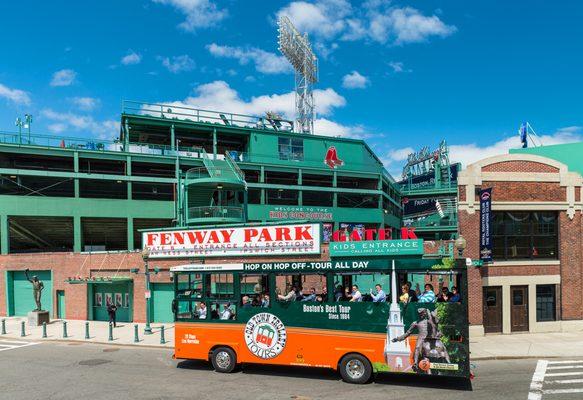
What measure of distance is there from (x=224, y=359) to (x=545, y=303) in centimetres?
1644

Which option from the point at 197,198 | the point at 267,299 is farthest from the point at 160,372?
the point at 197,198

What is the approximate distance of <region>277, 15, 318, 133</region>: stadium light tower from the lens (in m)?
58.6

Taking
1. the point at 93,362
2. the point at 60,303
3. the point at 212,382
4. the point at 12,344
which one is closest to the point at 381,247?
the point at 212,382

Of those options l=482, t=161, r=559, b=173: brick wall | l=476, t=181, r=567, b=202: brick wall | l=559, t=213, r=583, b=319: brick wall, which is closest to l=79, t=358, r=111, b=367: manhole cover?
l=476, t=181, r=567, b=202: brick wall

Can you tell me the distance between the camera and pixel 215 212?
28281 millimetres

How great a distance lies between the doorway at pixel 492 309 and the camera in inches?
826

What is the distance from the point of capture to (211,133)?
154 ft

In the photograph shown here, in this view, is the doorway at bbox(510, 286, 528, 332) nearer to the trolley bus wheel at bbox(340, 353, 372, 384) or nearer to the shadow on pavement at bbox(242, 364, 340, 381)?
the shadow on pavement at bbox(242, 364, 340, 381)

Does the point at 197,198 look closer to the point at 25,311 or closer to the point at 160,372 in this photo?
the point at 25,311

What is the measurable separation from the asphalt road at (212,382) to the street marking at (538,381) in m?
0.14

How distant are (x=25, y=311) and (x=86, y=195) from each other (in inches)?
549

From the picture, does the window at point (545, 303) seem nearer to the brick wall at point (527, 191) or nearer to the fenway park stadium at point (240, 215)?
the fenway park stadium at point (240, 215)

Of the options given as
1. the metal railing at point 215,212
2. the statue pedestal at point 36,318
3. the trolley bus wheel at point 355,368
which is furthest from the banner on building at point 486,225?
the statue pedestal at point 36,318

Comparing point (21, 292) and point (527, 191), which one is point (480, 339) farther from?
point (21, 292)
